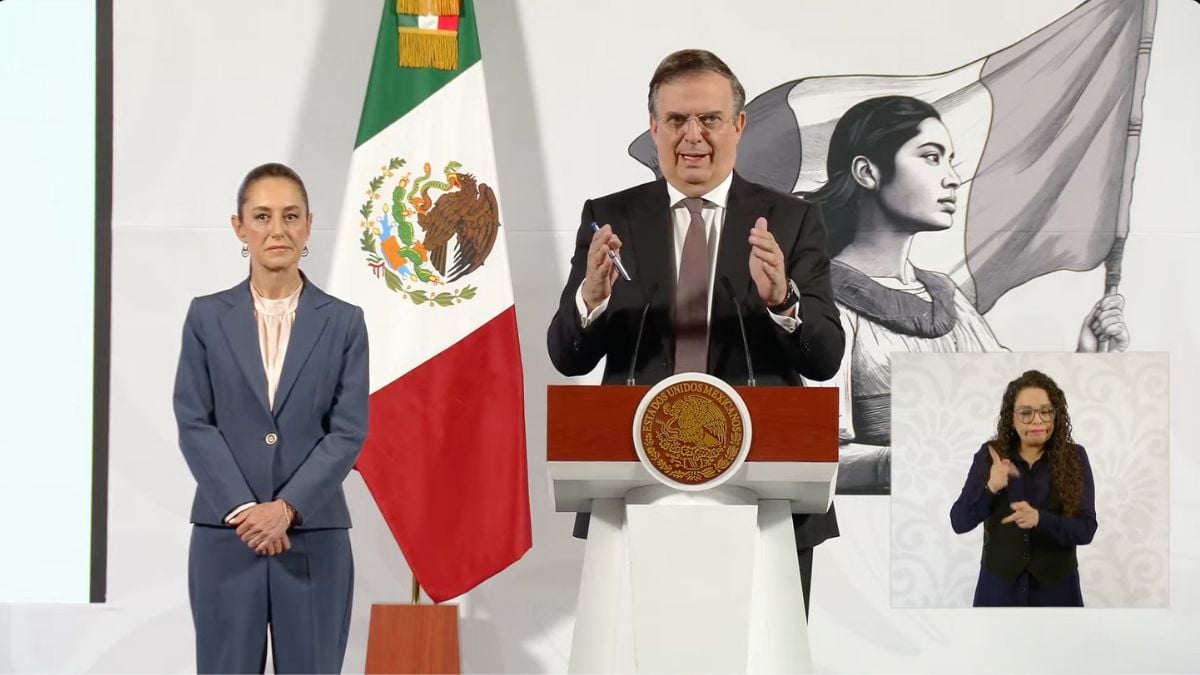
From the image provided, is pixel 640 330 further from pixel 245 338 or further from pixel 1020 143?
pixel 1020 143

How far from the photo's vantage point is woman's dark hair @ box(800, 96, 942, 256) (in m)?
4.52

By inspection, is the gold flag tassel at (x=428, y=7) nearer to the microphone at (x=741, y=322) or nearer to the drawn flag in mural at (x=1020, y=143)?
the drawn flag in mural at (x=1020, y=143)

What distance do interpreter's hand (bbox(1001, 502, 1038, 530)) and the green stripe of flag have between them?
2.36 meters

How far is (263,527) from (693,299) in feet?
4.04

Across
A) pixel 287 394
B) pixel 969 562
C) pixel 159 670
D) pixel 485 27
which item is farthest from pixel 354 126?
pixel 969 562

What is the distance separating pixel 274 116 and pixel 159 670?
1.90 m

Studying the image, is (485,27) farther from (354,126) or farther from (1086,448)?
(1086,448)

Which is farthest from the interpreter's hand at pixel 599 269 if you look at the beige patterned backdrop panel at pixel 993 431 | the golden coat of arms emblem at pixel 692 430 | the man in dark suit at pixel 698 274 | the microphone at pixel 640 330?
the beige patterned backdrop panel at pixel 993 431

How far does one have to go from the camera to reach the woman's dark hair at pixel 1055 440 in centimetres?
450

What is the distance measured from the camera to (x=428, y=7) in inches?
163

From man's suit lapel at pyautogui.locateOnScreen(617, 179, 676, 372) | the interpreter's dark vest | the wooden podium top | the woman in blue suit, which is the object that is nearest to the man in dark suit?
man's suit lapel at pyautogui.locateOnScreen(617, 179, 676, 372)

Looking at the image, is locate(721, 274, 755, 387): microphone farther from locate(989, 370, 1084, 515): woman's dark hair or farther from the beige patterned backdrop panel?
locate(989, 370, 1084, 515): woman's dark hair

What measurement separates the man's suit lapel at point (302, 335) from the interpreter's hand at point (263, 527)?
0.25 meters

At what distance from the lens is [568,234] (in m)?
4.50
